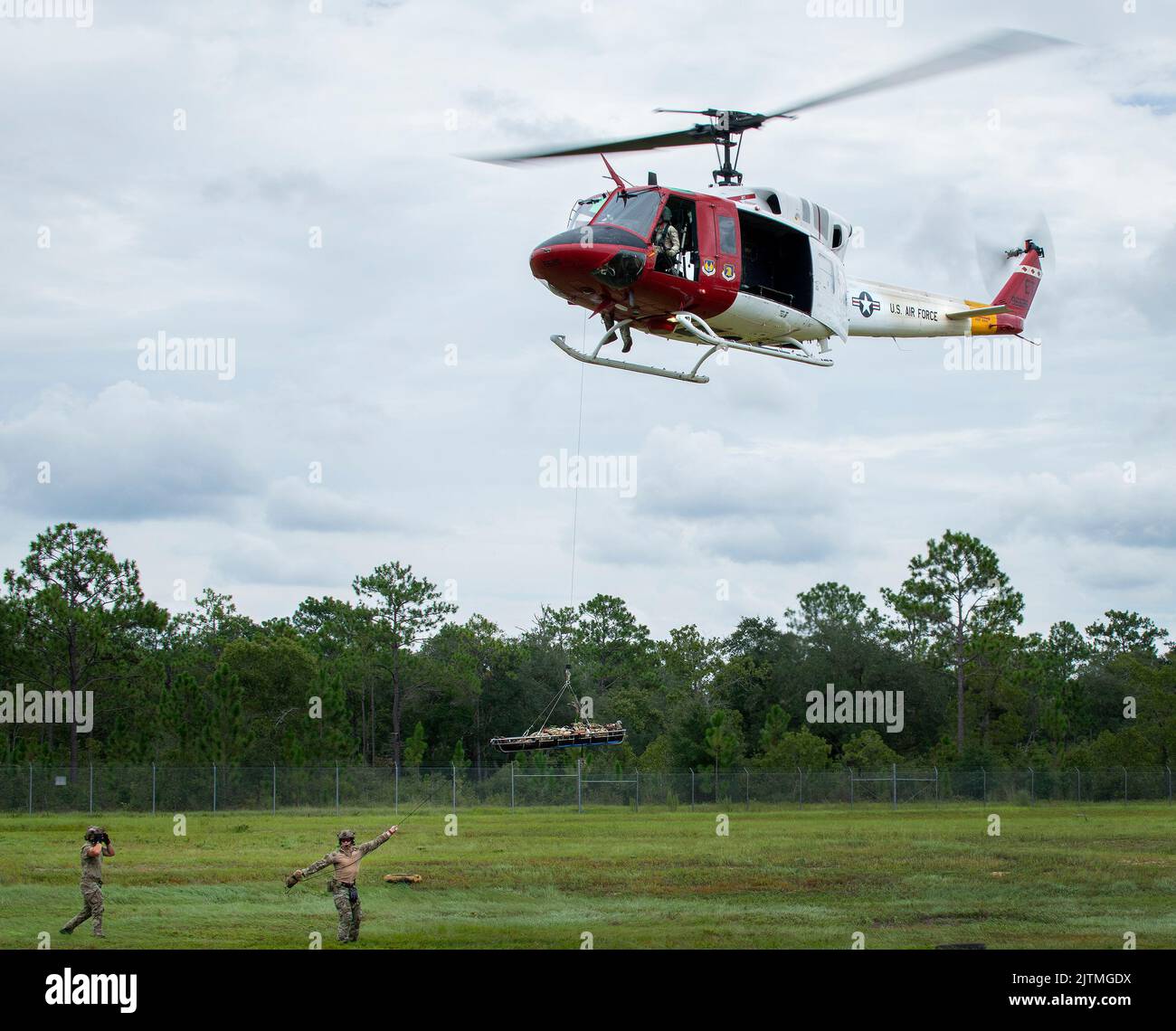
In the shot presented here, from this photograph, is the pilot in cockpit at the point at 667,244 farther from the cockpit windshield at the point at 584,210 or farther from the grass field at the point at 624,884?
the grass field at the point at 624,884

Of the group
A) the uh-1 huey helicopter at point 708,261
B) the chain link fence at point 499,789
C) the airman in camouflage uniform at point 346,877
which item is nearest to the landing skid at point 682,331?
the uh-1 huey helicopter at point 708,261

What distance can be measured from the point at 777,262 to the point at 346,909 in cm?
1205

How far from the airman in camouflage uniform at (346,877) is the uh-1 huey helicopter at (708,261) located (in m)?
7.78

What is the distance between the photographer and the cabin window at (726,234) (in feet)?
74.2

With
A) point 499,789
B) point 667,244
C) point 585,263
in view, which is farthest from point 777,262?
point 499,789

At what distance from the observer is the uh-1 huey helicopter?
21.5m

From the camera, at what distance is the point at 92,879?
19.9 metres

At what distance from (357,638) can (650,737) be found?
66.4 ft

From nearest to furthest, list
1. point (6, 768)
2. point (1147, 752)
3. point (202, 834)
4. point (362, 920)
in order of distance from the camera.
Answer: point (362, 920), point (202, 834), point (6, 768), point (1147, 752)

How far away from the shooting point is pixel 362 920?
75.0ft

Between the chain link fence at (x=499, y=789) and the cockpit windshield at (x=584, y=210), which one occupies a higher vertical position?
the cockpit windshield at (x=584, y=210)

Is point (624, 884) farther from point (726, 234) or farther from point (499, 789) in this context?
point (499, 789)
